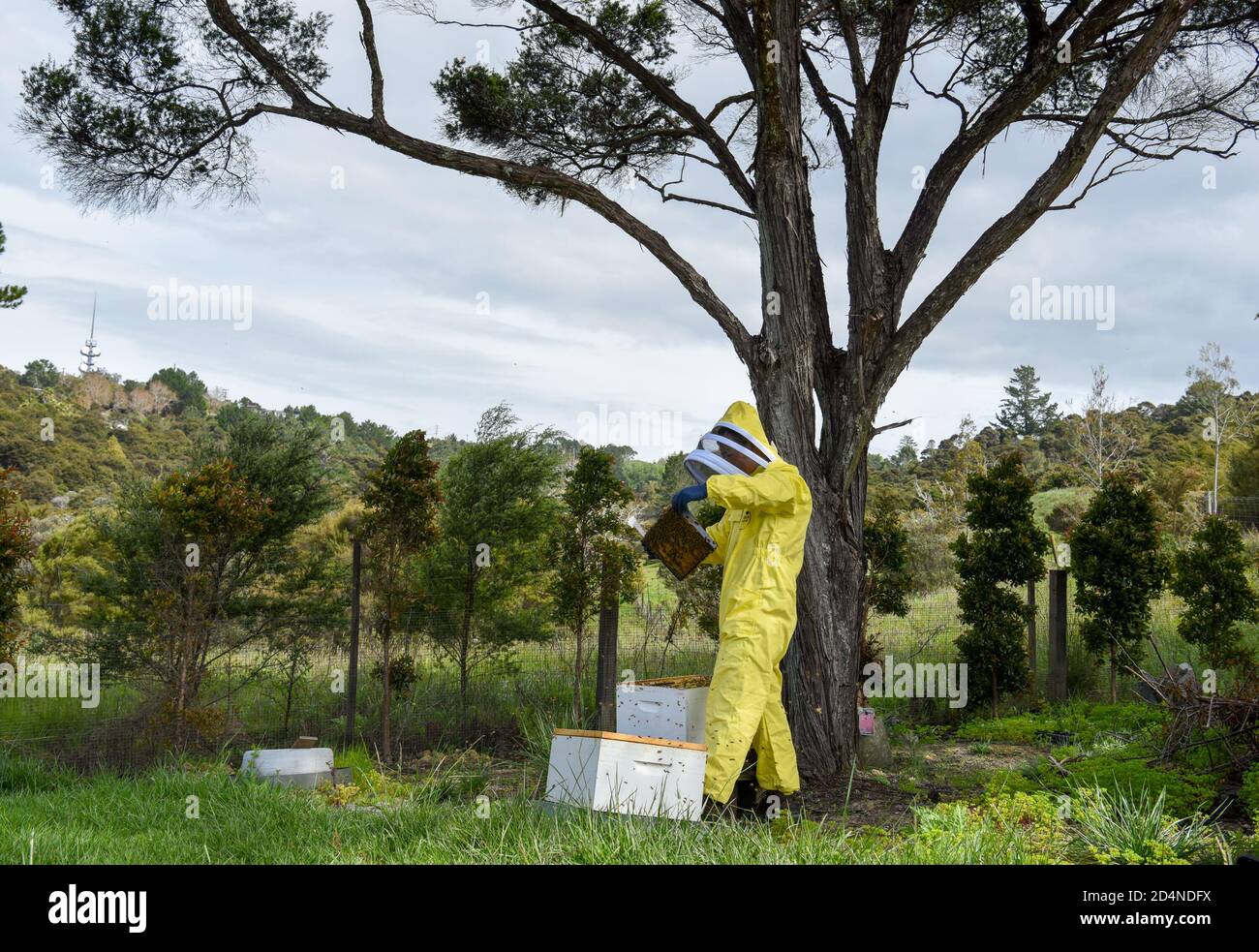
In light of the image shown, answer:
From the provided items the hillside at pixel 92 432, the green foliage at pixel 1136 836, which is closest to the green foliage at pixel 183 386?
the hillside at pixel 92 432

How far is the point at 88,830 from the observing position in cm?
452

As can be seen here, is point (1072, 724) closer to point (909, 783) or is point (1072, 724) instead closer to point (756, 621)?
point (909, 783)

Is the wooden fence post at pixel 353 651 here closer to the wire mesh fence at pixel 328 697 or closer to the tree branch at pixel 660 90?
the wire mesh fence at pixel 328 697

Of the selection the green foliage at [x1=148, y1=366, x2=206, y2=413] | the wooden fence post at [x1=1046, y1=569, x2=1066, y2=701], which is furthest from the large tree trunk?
the green foliage at [x1=148, y1=366, x2=206, y2=413]

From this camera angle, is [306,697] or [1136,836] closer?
[1136,836]

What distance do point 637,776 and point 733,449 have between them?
2.09 meters

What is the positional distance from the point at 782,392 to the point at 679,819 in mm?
4026

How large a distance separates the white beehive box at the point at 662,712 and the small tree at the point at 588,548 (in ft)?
9.46

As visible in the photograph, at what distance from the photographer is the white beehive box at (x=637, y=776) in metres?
4.37

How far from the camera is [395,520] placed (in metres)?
7.94

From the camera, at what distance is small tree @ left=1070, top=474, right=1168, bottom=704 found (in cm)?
975

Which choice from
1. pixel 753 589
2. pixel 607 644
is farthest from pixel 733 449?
pixel 607 644

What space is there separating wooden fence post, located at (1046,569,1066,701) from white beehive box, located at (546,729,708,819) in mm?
6881
